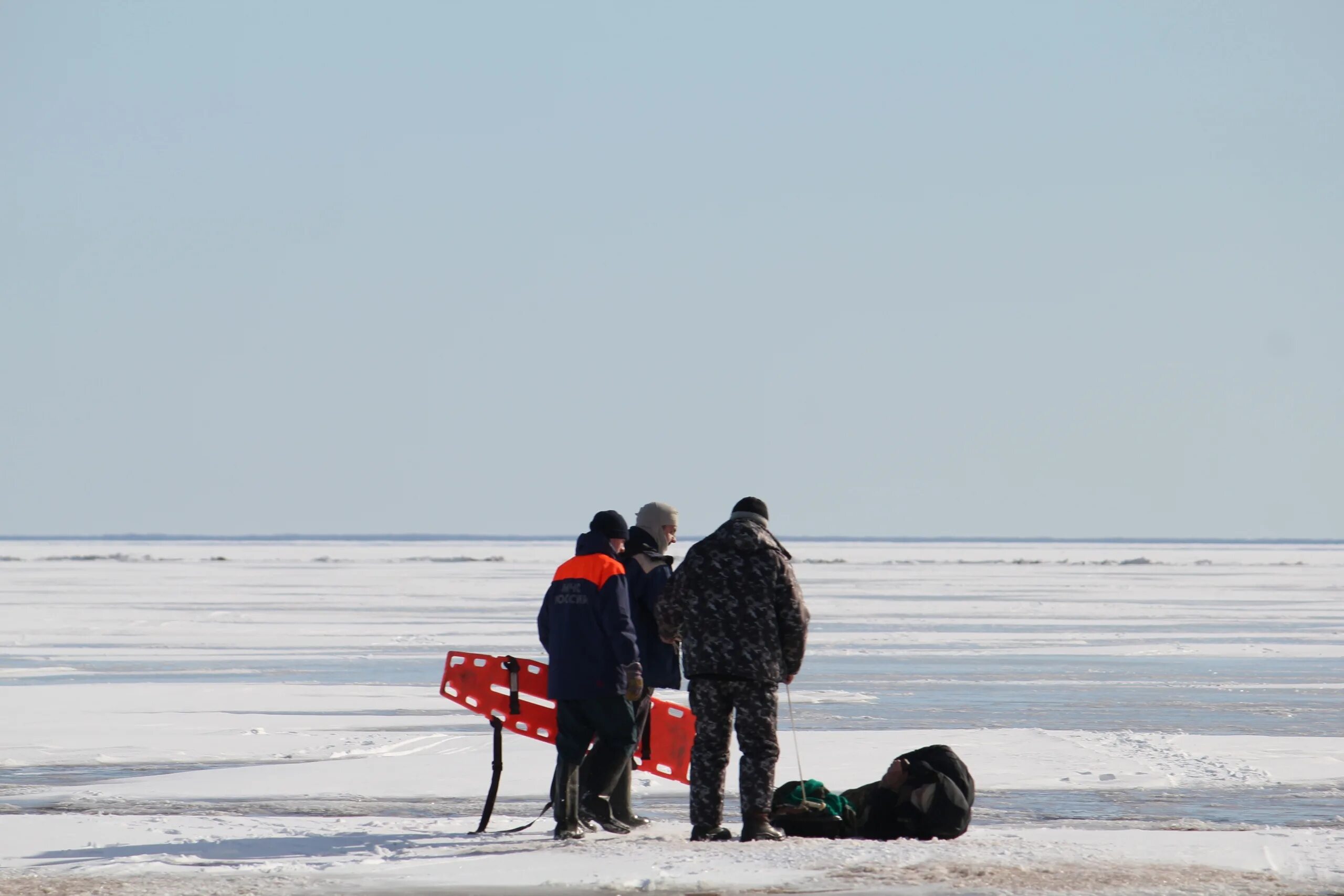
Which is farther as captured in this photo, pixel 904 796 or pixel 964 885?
pixel 904 796

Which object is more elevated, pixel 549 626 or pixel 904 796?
pixel 549 626

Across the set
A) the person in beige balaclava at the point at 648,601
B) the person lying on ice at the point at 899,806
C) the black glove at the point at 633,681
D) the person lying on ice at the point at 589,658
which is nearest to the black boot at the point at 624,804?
the person in beige balaclava at the point at 648,601

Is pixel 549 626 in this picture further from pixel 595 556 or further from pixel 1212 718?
pixel 1212 718

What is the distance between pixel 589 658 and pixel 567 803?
0.65 meters

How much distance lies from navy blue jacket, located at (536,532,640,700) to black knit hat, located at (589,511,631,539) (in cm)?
12

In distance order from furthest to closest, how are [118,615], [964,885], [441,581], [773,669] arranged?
1. [441,581]
2. [118,615]
3. [773,669]
4. [964,885]

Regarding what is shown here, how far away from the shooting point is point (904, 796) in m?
7.18

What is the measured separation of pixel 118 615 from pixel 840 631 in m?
11.9

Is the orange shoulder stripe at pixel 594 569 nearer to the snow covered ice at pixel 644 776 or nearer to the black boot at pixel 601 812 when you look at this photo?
the black boot at pixel 601 812

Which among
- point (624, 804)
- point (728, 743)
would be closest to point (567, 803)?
point (624, 804)

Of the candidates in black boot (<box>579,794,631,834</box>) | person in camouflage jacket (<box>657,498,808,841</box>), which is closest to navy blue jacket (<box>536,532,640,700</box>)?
person in camouflage jacket (<box>657,498,808,841</box>)

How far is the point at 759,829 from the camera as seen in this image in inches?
277

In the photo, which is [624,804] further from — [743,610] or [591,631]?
[743,610]

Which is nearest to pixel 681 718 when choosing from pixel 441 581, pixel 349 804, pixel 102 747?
pixel 349 804
